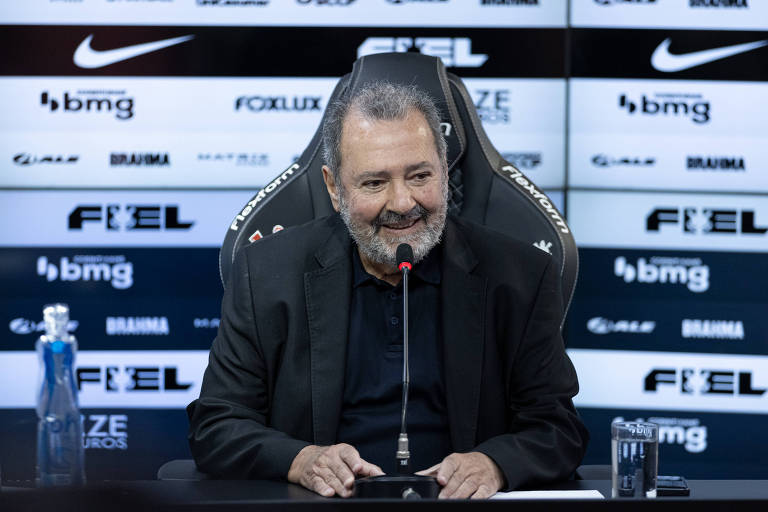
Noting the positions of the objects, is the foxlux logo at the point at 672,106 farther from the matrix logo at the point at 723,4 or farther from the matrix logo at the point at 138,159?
the matrix logo at the point at 138,159

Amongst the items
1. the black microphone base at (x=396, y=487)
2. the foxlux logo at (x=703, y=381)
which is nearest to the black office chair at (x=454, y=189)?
the black microphone base at (x=396, y=487)

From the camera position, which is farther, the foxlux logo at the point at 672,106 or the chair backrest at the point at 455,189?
the foxlux logo at the point at 672,106

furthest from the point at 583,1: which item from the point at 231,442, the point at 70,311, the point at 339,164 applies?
the point at 231,442

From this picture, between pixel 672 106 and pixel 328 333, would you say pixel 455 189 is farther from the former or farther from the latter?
pixel 672 106

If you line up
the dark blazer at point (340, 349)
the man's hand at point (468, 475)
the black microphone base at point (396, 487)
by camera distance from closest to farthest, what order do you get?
the black microphone base at point (396, 487), the man's hand at point (468, 475), the dark blazer at point (340, 349)

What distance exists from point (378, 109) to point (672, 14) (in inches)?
90.8

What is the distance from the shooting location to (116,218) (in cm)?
401

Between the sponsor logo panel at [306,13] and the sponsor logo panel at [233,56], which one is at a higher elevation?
the sponsor logo panel at [306,13]

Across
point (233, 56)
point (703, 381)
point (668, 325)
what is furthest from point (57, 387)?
point (703, 381)

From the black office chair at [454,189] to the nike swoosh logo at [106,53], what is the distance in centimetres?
183

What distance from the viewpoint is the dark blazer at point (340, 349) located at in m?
2.06

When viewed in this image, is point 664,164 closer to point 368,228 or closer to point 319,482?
point 368,228

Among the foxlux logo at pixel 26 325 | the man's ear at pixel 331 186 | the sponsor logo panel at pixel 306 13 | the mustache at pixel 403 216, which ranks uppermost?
the sponsor logo panel at pixel 306 13

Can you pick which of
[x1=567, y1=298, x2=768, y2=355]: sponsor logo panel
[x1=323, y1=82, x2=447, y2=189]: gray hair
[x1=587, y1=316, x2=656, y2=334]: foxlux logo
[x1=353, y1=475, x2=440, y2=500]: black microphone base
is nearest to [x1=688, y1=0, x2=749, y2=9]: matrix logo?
[x1=567, y1=298, x2=768, y2=355]: sponsor logo panel
